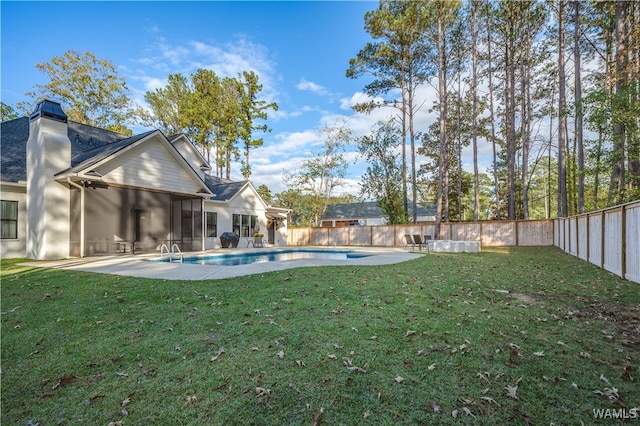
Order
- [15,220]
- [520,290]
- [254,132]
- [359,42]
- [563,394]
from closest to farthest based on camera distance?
[563,394]
[520,290]
[15,220]
[359,42]
[254,132]

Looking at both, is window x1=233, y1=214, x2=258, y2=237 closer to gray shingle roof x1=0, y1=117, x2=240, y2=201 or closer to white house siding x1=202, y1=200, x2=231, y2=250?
white house siding x1=202, y1=200, x2=231, y2=250

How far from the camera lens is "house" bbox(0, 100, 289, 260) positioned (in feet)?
33.9

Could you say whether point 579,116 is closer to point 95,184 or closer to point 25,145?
point 95,184

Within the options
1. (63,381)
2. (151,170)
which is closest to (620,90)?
(63,381)

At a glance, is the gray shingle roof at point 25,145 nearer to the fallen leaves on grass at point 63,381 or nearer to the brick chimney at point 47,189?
the brick chimney at point 47,189

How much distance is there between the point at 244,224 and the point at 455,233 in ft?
44.3

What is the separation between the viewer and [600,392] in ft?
7.23

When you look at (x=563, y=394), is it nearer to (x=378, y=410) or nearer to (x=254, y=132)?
(x=378, y=410)

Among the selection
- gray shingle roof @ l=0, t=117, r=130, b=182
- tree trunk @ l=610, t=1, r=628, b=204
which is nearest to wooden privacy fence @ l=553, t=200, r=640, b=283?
tree trunk @ l=610, t=1, r=628, b=204

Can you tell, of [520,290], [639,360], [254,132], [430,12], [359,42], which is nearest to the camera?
[639,360]

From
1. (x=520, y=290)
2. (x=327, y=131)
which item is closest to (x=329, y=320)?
(x=520, y=290)

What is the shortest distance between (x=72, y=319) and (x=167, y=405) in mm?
2732

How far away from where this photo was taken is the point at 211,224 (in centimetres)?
1689

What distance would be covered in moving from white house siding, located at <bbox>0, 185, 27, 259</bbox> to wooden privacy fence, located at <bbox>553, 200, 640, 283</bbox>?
17.4m
